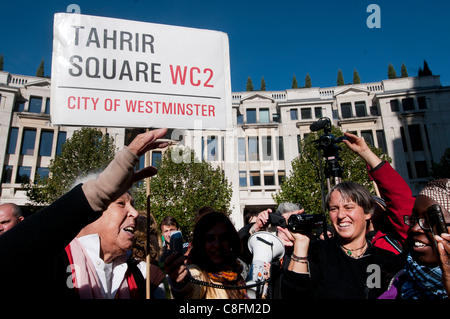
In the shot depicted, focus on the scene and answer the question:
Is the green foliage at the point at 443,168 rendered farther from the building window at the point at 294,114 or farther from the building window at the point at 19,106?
the building window at the point at 19,106

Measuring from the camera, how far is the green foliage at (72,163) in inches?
827

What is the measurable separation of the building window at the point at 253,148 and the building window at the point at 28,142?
20702mm

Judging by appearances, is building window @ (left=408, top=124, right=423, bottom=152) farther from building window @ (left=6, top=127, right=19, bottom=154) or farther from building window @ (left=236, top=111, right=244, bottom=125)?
building window @ (left=6, top=127, right=19, bottom=154)

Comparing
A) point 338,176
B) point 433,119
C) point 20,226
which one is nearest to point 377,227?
point 338,176

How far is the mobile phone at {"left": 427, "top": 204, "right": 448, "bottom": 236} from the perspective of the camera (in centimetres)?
122

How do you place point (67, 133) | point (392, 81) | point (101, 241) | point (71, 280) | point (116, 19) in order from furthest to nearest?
point (392, 81) < point (67, 133) < point (116, 19) < point (101, 241) < point (71, 280)

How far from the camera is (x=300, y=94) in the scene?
30.8m

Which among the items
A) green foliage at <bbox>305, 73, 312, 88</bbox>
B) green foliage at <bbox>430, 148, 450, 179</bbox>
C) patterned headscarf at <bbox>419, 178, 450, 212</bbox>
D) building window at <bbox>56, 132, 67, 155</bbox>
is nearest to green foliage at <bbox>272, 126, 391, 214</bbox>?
green foliage at <bbox>430, 148, 450, 179</bbox>

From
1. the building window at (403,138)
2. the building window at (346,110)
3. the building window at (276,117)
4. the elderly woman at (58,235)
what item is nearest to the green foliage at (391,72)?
the building window at (346,110)

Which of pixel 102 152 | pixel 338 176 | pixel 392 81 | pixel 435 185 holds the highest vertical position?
pixel 392 81

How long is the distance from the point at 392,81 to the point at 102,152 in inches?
1143

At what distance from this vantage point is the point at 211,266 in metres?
2.29

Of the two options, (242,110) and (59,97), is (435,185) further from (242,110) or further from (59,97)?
(242,110)

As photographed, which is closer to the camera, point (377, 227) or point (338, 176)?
point (377, 227)
